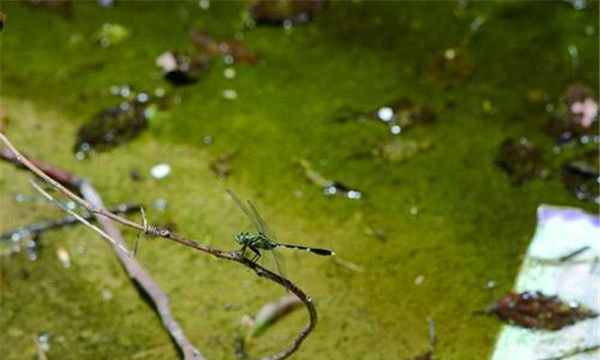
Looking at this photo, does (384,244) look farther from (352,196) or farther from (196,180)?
(196,180)

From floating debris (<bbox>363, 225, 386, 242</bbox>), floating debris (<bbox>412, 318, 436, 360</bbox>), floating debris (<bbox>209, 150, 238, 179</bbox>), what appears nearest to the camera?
floating debris (<bbox>412, 318, 436, 360</bbox>)

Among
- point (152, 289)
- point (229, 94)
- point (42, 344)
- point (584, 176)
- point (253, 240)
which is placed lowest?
point (42, 344)

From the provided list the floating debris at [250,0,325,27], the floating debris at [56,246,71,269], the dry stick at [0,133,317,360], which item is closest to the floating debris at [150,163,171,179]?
the dry stick at [0,133,317,360]

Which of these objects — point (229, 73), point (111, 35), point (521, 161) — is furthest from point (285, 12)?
point (521, 161)

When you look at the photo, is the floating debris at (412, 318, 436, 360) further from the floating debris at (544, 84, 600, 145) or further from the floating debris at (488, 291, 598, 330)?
the floating debris at (544, 84, 600, 145)

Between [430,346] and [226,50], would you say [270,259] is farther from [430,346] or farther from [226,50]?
[226,50]
